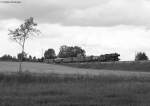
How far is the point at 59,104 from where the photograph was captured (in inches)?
518

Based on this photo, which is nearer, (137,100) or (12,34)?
(137,100)

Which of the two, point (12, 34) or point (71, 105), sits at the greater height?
point (12, 34)

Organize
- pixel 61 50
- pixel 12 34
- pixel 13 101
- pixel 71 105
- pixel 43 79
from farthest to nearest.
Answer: pixel 61 50, pixel 12 34, pixel 43 79, pixel 13 101, pixel 71 105

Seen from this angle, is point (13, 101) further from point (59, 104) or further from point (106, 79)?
point (106, 79)

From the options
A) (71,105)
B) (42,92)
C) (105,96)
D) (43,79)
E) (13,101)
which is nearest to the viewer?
(71,105)

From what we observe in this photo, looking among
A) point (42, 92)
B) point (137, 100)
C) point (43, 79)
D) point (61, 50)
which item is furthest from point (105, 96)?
point (61, 50)

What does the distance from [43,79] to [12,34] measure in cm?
1826

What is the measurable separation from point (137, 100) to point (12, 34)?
103ft

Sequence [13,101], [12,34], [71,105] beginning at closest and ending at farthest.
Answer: [71,105], [13,101], [12,34]

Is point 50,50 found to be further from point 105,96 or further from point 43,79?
point 105,96

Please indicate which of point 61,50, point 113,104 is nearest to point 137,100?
point 113,104

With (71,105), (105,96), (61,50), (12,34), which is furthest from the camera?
(61,50)

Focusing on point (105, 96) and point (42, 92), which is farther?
point (42, 92)

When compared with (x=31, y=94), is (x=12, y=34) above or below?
above
